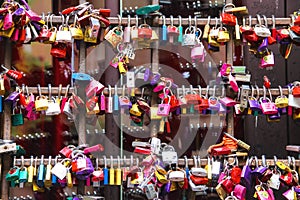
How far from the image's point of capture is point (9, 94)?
2.61 m

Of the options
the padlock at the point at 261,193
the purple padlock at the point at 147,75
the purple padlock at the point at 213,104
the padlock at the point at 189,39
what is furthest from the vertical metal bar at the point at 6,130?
the padlock at the point at 261,193

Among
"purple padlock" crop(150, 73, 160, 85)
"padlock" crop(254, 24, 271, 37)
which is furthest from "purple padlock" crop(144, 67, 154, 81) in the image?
"padlock" crop(254, 24, 271, 37)

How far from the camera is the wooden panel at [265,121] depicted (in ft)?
9.88

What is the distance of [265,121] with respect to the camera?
3049 millimetres

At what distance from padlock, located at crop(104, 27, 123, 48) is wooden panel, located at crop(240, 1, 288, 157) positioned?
0.78 meters

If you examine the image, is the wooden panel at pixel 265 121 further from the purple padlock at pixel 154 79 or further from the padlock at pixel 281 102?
the purple padlock at pixel 154 79

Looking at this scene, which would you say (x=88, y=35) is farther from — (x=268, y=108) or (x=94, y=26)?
(x=268, y=108)

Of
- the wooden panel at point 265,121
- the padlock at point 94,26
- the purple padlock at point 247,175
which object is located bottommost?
the purple padlock at point 247,175

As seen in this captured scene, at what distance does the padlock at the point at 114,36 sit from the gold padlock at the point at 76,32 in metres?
0.11

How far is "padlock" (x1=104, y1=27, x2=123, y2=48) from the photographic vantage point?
2.60 metres

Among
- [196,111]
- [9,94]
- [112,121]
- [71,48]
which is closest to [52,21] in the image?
[71,48]

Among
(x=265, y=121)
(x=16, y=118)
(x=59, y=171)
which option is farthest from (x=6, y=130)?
(x=265, y=121)

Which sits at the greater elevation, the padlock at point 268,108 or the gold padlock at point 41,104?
the gold padlock at point 41,104

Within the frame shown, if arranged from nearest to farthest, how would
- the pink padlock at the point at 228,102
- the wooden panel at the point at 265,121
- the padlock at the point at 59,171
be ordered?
the padlock at the point at 59,171, the pink padlock at the point at 228,102, the wooden panel at the point at 265,121
